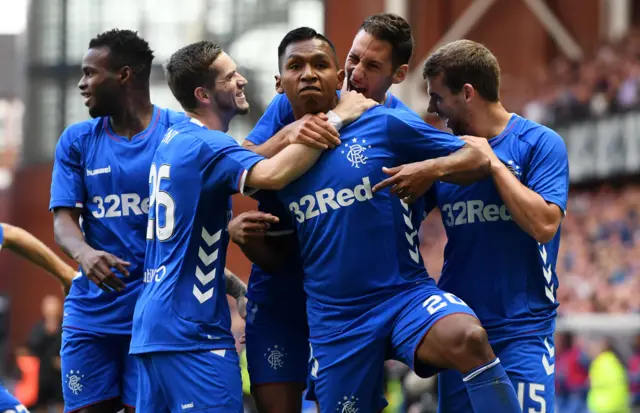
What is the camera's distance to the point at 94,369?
679cm

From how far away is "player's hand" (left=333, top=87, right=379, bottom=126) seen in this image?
19.2ft

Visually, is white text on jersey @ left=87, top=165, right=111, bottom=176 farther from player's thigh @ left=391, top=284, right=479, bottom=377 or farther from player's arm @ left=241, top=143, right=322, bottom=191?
player's thigh @ left=391, top=284, right=479, bottom=377

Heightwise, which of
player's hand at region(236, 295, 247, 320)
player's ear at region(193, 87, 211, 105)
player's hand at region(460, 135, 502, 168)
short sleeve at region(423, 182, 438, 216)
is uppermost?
player's ear at region(193, 87, 211, 105)

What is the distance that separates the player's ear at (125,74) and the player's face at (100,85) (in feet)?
0.06

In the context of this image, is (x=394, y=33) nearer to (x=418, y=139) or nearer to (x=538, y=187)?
(x=418, y=139)

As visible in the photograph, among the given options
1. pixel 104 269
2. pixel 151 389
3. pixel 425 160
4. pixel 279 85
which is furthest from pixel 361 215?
pixel 104 269

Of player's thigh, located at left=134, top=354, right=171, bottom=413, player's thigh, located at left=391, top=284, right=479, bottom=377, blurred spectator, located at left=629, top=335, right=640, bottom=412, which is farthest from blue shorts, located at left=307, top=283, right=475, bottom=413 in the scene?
blurred spectator, located at left=629, top=335, right=640, bottom=412

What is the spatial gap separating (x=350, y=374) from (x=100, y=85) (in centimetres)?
229

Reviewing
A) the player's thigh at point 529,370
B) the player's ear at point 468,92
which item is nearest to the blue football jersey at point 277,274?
the player's ear at point 468,92

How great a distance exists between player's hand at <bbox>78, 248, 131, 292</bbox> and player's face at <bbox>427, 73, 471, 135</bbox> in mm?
1872

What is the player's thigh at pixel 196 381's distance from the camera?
5.75 metres

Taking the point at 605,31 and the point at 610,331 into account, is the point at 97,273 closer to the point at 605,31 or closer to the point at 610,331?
the point at 610,331

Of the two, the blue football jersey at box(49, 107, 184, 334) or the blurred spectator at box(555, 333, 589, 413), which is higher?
the blue football jersey at box(49, 107, 184, 334)

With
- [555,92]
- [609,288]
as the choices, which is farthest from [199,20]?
[609,288]
